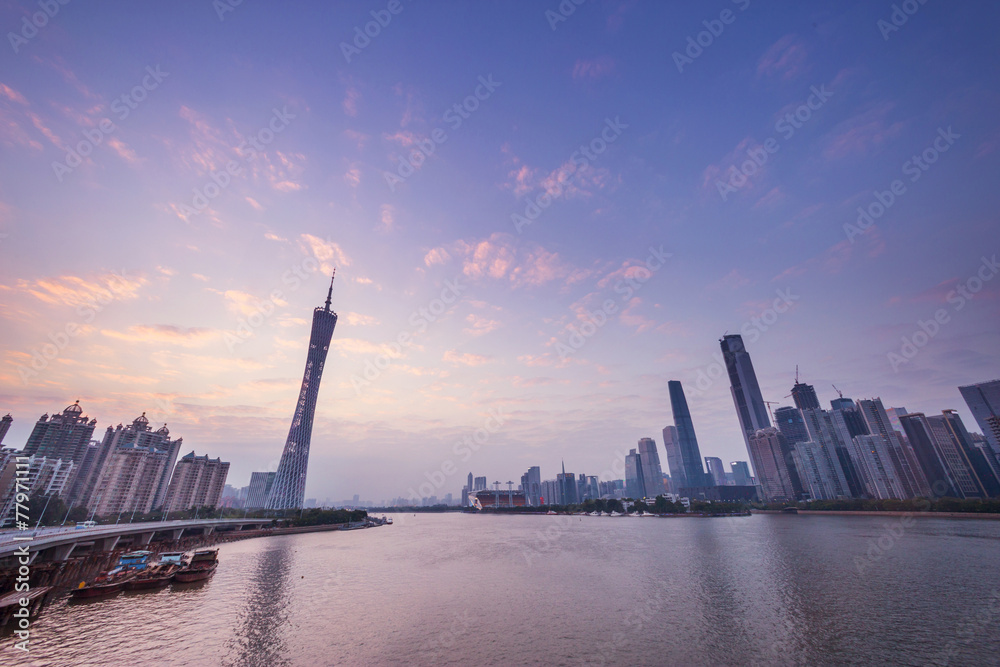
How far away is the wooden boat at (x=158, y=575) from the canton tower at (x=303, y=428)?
255 ft

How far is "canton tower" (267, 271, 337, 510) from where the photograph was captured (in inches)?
4569

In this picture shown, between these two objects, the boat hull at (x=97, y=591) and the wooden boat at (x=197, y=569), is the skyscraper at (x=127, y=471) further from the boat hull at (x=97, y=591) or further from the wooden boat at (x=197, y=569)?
the boat hull at (x=97, y=591)

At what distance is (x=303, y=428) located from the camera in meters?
116

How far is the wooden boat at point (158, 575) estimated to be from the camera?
34.4 metres

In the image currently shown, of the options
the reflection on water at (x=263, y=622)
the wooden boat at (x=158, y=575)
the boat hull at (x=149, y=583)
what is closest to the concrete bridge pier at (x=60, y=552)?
the wooden boat at (x=158, y=575)

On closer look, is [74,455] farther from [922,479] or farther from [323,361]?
[922,479]

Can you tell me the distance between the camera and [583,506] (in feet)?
626

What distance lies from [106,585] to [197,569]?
7.03 meters

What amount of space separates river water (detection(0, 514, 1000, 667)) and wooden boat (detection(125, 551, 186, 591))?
174 centimetres

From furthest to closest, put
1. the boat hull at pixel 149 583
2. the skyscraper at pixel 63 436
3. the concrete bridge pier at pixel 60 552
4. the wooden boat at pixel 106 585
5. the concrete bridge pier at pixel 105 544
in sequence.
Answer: the skyscraper at pixel 63 436
the concrete bridge pier at pixel 105 544
the concrete bridge pier at pixel 60 552
the boat hull at pixel 149 583
the wooden boat at pixel 106 585

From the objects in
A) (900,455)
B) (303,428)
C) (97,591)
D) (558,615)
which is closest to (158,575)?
(97,591)

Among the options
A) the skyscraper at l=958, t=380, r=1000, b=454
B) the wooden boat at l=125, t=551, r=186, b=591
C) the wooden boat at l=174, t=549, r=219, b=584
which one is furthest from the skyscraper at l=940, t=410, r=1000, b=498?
the wooden boat at l=125, t=551, r=186, b=591

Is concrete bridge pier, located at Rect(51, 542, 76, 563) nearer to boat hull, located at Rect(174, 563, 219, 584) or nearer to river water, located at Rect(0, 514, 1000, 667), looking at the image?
river water, located at Rect(0, 514, 1000, 667)

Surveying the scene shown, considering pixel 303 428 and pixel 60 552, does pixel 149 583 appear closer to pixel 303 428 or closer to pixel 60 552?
pixel 60 552
